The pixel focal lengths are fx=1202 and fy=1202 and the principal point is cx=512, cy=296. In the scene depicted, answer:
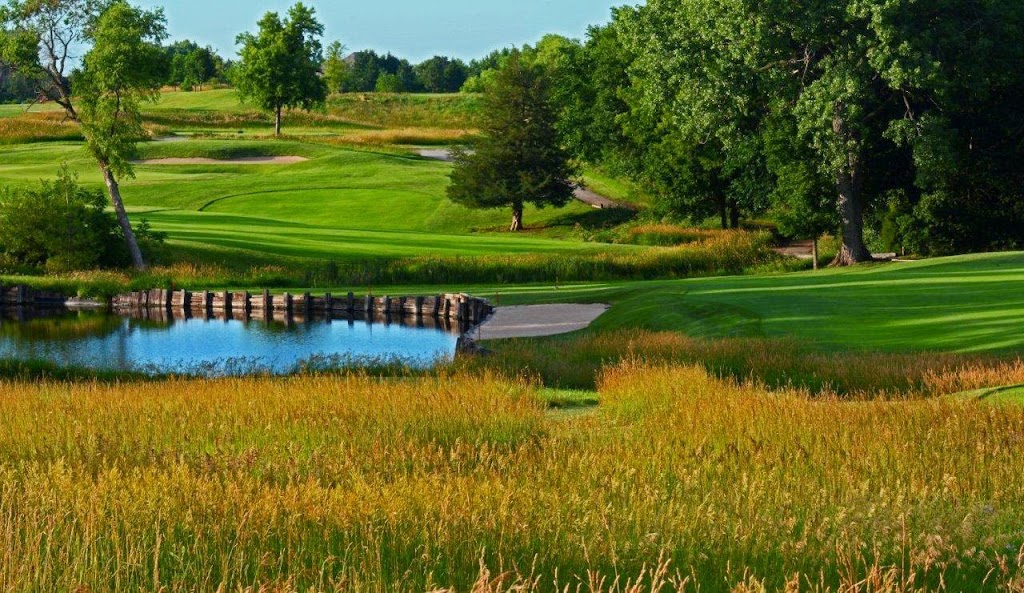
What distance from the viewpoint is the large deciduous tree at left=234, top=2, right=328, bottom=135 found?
99.0 meters

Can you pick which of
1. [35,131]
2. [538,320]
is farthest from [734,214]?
[35,131]

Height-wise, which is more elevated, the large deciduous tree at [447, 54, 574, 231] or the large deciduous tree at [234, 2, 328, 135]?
the large deciduous tree at [234, 2, 328, 135]

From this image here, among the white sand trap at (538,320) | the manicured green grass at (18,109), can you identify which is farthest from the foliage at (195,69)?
the white sand trap at (538,320)

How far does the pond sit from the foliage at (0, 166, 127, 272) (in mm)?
6041

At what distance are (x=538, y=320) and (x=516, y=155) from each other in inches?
1482

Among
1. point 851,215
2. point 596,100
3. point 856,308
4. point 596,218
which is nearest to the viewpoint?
point 856,308

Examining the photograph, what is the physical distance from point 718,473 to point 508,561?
3.00m

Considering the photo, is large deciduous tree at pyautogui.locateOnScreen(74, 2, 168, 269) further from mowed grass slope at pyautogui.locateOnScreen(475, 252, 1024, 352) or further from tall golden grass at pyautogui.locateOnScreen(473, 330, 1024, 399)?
tall golden grass at pyautogui.locateOnScreen(473, 330, 1024, 399)

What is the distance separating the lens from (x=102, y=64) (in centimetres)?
4384

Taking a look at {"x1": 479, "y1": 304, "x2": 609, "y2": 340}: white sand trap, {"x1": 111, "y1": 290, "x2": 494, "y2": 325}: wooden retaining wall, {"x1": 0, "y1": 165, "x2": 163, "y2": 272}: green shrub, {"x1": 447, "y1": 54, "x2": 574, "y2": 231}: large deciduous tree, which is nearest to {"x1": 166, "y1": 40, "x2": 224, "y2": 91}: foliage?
{"x1": 447, "y1": 54, "x2": 574, "y2": 231}: large deciduous tree

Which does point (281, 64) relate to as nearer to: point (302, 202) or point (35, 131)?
point (35, 131)

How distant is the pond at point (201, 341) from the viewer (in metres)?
28.3

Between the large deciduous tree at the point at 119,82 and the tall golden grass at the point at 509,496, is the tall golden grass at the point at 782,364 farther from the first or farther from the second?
the large deciduous tree at the point at 119,82

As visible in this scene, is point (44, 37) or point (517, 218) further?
point (517, 218)
